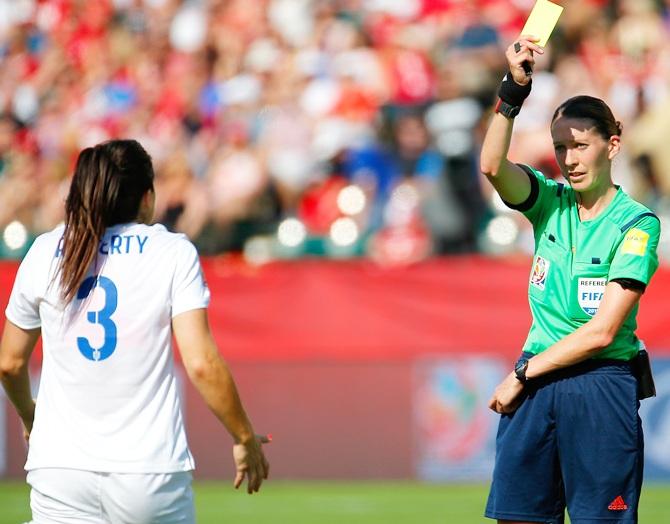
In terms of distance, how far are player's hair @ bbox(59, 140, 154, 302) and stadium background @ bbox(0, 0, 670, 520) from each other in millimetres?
6855

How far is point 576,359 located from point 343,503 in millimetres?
5834

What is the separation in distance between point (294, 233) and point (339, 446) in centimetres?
201

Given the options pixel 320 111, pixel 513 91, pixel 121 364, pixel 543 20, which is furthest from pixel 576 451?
pixel 320 111

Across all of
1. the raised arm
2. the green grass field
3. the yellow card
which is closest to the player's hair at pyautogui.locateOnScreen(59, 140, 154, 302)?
the raised arm

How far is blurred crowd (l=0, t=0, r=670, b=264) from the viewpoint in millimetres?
11656

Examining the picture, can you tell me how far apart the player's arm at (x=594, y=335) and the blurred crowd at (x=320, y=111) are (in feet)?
21.5

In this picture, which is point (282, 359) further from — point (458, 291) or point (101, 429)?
point (101, 429)

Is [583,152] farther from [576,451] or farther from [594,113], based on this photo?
[576,451]

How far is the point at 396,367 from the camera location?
10.9 metres

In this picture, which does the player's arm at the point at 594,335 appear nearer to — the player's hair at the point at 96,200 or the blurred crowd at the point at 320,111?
the player's hair at the point at 96,200

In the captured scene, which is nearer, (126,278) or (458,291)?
(126,278)

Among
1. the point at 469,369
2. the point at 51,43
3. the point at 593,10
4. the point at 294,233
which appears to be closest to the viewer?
the point at 469,369

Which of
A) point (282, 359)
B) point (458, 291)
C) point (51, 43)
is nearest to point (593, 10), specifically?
point (458, 291)

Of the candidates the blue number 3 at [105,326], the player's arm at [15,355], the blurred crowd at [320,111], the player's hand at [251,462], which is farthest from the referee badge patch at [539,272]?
the blurred crowd at [320,111]
